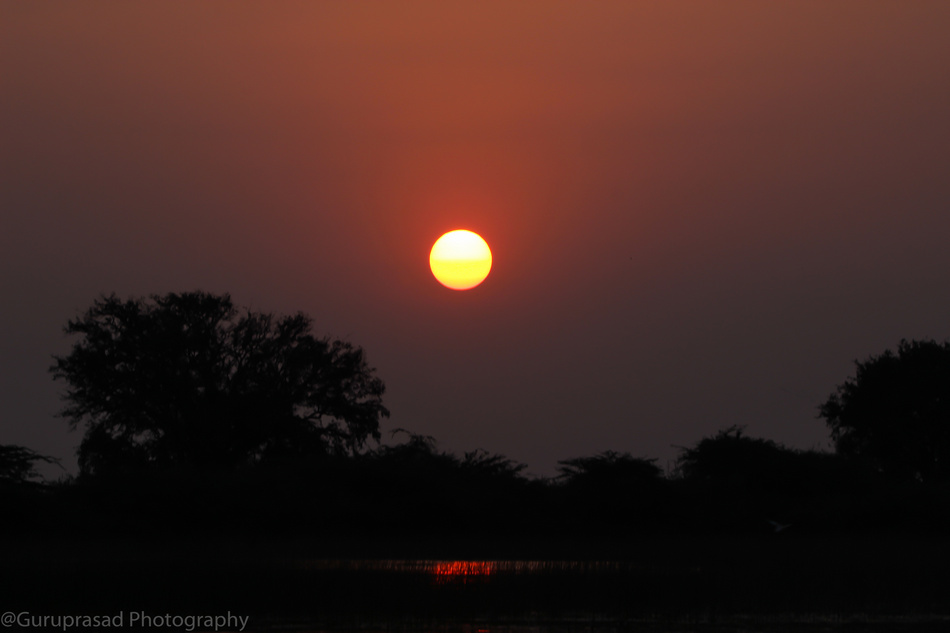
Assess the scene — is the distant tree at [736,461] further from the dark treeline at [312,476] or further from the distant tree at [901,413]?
the distant tree at [901,413]

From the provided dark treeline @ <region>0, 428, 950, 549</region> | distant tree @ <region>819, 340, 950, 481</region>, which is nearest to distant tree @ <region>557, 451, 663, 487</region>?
dark treeline @ <region>0, 428, 950, 549</region>

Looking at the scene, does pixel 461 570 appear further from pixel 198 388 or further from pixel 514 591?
pixel 198 388

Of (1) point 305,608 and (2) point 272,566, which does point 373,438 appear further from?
(1) point 305,608

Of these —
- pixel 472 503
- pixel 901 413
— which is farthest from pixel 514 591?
pixel 901 413

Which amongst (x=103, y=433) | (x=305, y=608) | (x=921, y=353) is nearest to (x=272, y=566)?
(x=305, y=608)

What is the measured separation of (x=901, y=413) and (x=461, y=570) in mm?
43868

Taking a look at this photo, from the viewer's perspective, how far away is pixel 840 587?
28.1 metres

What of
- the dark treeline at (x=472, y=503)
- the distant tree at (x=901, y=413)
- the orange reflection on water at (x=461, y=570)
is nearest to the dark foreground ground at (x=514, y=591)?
the orange reflection on water at (x=461, y=570)

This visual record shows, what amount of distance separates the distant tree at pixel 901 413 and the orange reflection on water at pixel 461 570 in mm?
34900

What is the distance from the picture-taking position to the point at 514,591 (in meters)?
26.9

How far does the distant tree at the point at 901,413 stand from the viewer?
67312mm

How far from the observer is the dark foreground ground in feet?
76.3

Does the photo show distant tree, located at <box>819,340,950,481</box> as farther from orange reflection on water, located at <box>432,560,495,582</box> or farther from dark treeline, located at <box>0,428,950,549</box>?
orange reflection on water, located at <box>432,560,495,582</box>

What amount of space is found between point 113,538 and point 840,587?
27.2m
